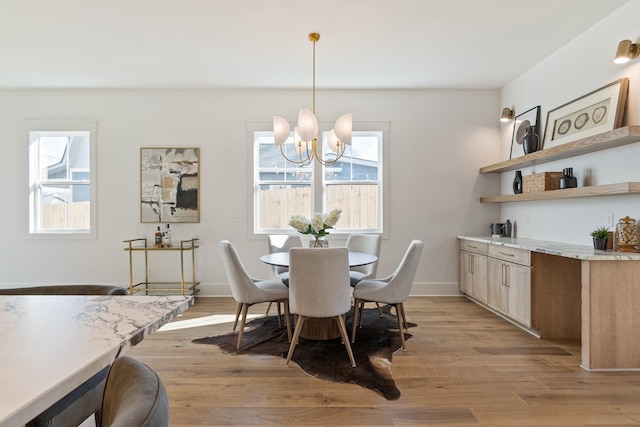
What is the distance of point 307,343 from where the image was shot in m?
3.02

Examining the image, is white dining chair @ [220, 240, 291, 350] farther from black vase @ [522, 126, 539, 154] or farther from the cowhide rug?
black vase @ [522, 126, 539, 154]

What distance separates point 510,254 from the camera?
137 inches

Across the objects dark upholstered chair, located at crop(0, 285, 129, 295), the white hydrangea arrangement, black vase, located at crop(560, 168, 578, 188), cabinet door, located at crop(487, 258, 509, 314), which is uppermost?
black vase, located at crop(560, 168, 578, 188)

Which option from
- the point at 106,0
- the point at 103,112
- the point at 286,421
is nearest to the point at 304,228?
the point at 286,421

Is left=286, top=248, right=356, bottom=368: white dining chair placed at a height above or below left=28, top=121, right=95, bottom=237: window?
below

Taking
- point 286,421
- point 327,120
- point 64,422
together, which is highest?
point 327,120

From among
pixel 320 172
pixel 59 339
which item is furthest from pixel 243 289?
pixel 320 172

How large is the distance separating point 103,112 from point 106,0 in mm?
2312

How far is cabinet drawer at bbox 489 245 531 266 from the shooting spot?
127 inches

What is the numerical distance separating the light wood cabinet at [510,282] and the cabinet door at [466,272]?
0.46m

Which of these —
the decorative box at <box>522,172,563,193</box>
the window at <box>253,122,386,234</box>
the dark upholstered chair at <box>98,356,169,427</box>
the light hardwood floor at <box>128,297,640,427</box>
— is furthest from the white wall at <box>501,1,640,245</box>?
the dark upholstered chair at <box>98,356,169,427</box>

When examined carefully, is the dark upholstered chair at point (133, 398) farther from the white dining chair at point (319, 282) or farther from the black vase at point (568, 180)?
the black vase at point (568, 180)

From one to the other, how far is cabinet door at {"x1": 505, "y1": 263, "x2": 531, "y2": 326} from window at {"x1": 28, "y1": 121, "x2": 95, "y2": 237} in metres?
5.39

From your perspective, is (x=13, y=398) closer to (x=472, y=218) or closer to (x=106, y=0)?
(x=106, y=0)
